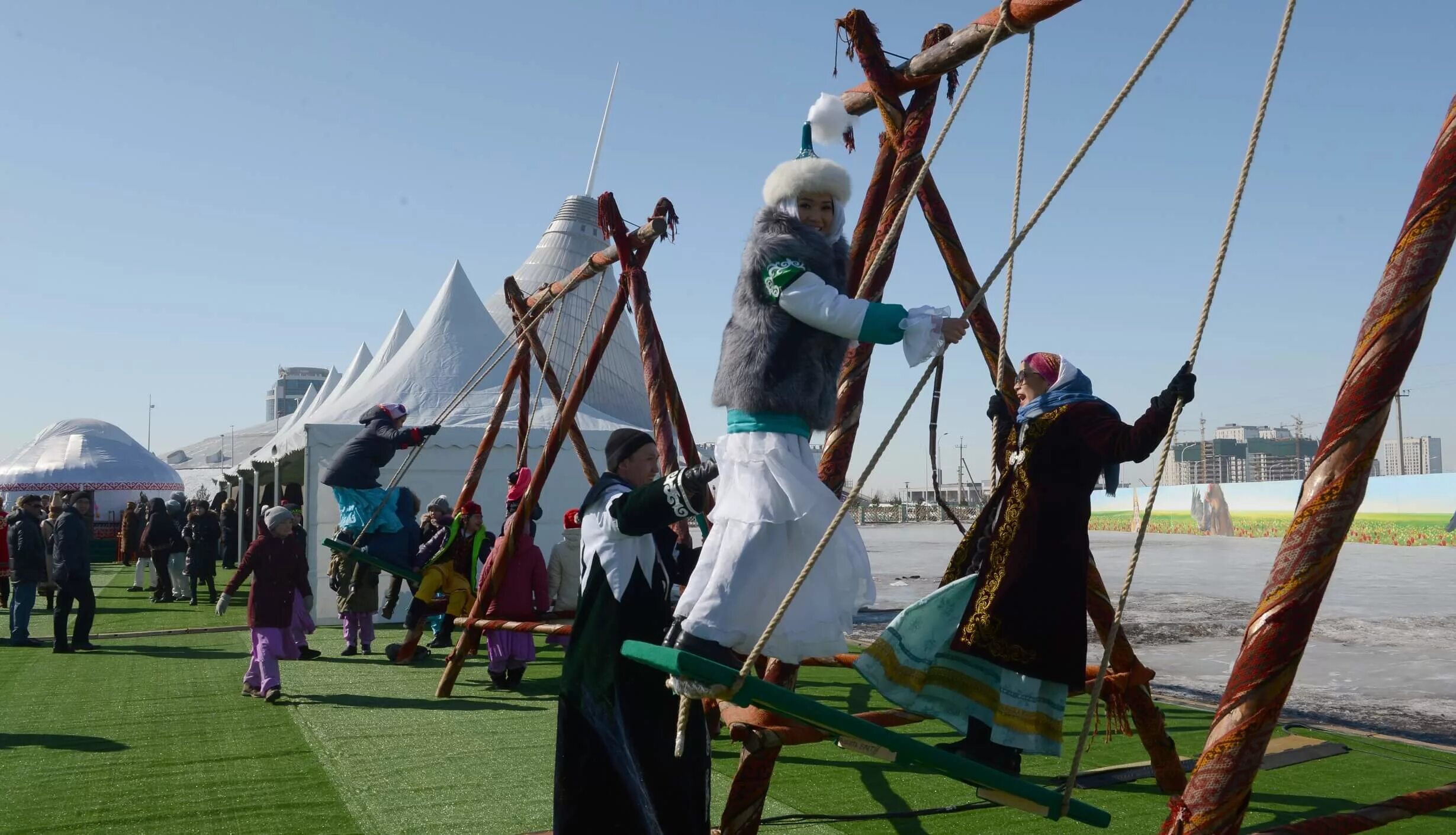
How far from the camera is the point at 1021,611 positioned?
10.1ft

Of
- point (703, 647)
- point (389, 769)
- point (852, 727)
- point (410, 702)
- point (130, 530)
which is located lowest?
point (410, 702)

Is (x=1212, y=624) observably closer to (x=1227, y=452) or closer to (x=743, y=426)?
(x=743, y=426)

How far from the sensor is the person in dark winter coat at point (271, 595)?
7.55 m

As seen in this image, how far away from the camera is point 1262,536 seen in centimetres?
3519

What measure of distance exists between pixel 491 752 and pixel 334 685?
9.86ft

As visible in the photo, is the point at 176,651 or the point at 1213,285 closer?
the point at 1213,285

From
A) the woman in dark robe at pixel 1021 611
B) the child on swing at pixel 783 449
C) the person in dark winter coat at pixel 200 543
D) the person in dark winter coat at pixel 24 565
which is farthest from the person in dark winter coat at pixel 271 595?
the person in dark winter coat at pixel 200 543

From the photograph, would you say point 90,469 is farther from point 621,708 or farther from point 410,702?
point 621,708

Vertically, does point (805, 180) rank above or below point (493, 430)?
above

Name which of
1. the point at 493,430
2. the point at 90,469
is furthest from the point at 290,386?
the point at 493,430

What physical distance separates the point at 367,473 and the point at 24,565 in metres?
4.95

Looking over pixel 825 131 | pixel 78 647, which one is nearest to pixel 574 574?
pixel 78 647

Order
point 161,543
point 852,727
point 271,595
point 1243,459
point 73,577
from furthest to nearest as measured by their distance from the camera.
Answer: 1. point 1243,459
2. point 161,543
3. point 73,577
4. point 271,595
5. point 852,727

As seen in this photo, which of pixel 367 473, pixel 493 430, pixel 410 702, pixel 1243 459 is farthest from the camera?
pixel 1243 459
